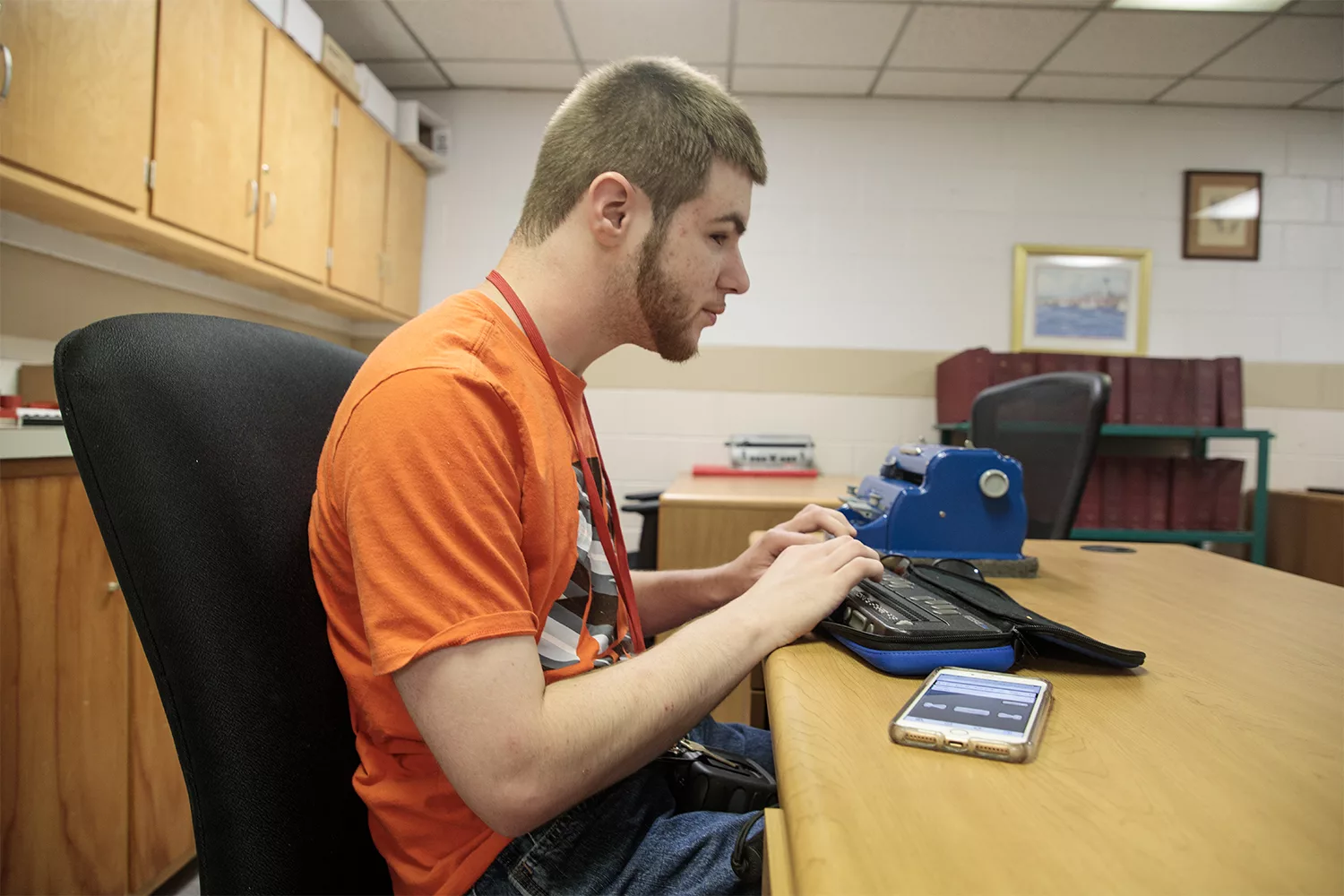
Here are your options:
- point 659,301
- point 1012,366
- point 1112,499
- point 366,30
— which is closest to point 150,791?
point 659,301

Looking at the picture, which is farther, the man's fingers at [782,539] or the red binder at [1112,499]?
the red binder at [1112,499]

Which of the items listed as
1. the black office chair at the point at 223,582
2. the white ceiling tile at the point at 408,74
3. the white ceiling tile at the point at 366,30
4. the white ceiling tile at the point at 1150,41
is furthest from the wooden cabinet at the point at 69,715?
the white ceiling tile at the point at 1150,41

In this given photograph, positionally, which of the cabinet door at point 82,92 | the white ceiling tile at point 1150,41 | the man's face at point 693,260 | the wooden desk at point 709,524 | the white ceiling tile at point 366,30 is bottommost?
the wooden desk at point 709,524

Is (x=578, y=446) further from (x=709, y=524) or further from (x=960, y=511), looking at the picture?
(x=709, y=524)

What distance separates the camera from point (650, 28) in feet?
9.44

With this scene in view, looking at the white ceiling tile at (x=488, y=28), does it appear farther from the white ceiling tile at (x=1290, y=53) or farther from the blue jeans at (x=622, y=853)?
the blue jeans at (x=622, y=853)

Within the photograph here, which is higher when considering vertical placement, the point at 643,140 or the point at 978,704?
the point at 643,140

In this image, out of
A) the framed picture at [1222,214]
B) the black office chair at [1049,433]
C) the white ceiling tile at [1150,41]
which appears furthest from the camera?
the framed picture at [1222,214]

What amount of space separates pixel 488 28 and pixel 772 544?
109 inches

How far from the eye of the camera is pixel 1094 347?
3348 millimetres

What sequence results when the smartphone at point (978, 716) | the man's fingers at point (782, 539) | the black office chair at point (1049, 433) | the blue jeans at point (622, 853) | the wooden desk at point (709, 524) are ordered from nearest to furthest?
the smartphone at point (978, 716) → the blue jeans at point (622, 853) → the man's fingers at point (782, 539) → the black office chair at point (1049, 433) → the wooden desk at point (709, 524)

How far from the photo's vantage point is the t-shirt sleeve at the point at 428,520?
1.86ft

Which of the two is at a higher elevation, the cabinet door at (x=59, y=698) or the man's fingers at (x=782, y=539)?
the man's fingers at (x=782, y=539)

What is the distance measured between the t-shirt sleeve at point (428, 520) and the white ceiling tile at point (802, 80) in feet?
10.1
